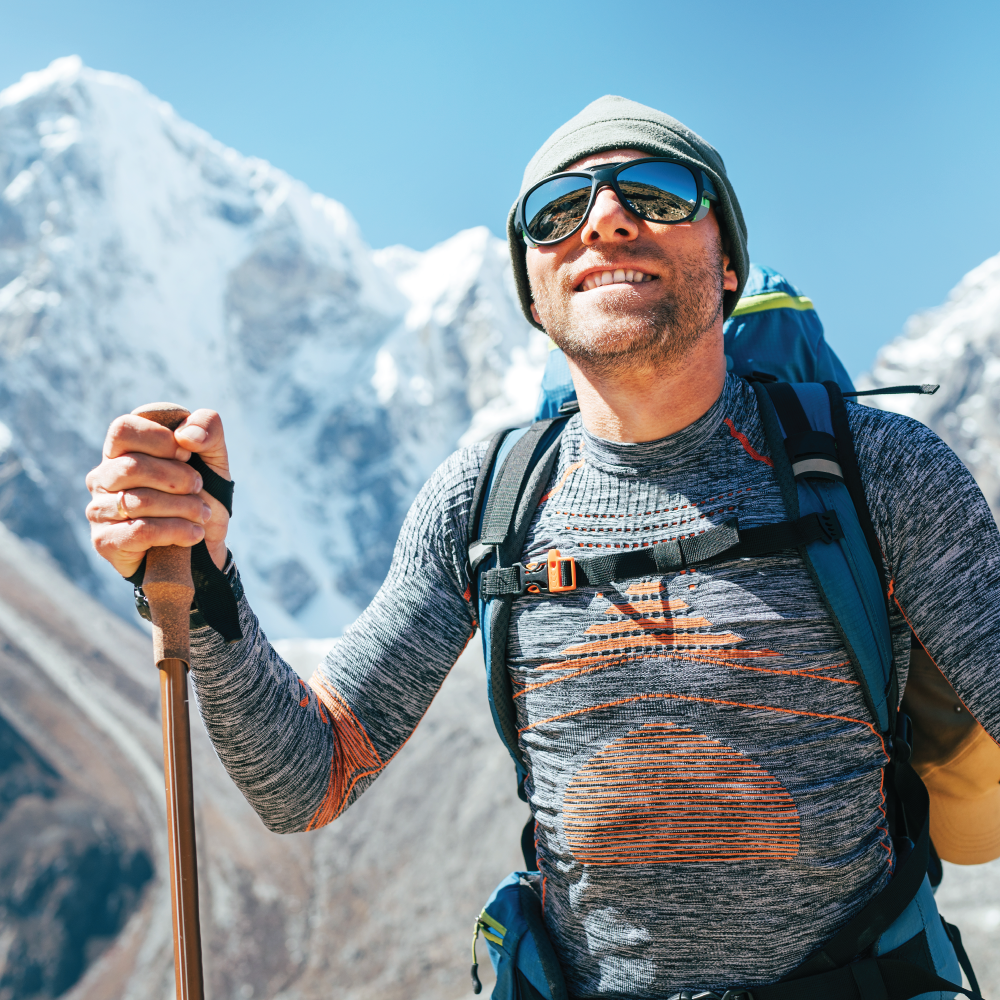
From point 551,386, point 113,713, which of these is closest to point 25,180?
point 113,713

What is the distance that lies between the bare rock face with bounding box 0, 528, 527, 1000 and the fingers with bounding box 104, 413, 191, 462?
2046cm

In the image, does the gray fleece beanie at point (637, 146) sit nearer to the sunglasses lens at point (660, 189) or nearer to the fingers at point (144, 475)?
the sunglasses lens at point (660, 189)

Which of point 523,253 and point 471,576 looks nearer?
point 471,576

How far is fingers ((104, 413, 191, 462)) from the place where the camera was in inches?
58.6

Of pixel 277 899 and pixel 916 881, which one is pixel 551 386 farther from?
pixel 277 899

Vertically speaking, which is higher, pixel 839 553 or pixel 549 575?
pixel 549 575

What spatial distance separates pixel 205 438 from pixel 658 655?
0.91 meters

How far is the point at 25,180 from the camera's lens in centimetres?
8800

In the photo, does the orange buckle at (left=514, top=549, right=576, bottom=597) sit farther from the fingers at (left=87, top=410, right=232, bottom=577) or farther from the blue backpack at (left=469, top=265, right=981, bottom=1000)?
the fingers at (left=87, top=410, right=232, bottom=577)

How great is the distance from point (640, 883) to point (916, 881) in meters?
0.54

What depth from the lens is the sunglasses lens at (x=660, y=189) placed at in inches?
75.6

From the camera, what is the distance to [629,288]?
1851 millimetres

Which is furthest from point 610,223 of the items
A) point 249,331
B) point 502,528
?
point 249,331

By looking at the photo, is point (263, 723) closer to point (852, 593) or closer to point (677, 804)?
point (677, 804)
